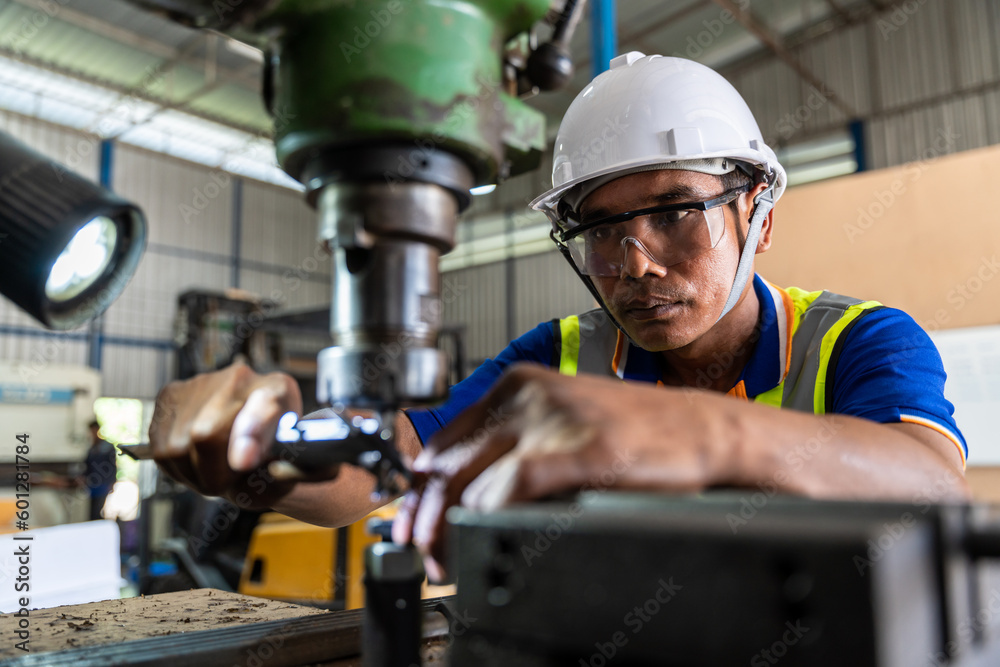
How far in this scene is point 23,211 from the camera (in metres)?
0.59

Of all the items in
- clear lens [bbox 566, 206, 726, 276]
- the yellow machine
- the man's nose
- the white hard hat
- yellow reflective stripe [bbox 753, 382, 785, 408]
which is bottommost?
the yellow machine

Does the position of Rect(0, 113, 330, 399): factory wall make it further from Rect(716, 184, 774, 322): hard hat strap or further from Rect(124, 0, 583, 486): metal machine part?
Rect(124, 0, 583, 486): metal machine part

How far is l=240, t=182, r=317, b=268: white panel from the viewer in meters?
12.0

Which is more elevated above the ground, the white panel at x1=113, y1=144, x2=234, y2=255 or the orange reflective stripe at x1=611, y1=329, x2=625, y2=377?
the white panel at x1=113, y1=144, x2=234, y2=255

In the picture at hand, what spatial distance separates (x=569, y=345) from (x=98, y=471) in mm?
6556

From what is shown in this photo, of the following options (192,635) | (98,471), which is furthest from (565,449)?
(98,471)

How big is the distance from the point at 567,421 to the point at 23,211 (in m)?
0.47

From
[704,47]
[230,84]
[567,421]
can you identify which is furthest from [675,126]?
[230,84]

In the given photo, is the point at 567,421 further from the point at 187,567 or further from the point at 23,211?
the point at 187,567

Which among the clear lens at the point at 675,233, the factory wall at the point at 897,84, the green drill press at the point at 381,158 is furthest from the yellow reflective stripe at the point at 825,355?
the factory wall at the point at 897,84

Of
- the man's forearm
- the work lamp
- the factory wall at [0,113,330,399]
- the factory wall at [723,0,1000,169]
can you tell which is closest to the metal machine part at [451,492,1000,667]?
the man's forearm

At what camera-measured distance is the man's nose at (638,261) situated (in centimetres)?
122

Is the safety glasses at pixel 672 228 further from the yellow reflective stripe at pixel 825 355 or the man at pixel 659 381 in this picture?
the yellow reflective stripe at pixel 825 355

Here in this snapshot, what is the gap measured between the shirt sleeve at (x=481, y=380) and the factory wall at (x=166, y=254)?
29.3 feet
